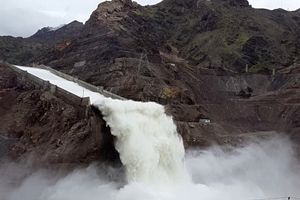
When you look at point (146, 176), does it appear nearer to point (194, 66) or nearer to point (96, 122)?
point (96, 122)

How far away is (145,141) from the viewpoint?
50.7 metres

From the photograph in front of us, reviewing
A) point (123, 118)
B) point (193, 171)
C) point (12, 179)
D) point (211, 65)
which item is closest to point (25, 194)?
point (12, 179)

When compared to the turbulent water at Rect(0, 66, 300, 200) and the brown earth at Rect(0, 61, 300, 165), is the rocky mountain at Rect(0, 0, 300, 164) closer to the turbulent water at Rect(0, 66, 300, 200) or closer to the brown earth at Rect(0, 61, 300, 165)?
the brown earth at Rect(0, 61, 300, 165)

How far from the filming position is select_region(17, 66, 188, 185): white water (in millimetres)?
Result: 48844

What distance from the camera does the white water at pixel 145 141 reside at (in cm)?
4884

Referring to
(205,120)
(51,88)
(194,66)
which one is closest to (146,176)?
(51,88)

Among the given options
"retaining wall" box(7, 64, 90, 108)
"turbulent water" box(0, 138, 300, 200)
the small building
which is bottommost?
"turbulent water" box(0, 138, 300, 200)

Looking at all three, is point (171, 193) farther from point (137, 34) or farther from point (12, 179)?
point (137, 34)

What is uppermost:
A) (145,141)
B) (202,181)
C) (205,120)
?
(145,141)

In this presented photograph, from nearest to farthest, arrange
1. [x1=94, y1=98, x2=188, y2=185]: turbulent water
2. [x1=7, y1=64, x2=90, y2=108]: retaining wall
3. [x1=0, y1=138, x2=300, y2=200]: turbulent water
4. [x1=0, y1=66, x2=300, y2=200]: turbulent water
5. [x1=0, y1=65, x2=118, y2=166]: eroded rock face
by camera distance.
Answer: [x1=0, y1=138, x2=300, y2=200]: turbulent water → [x1=0, y1=66, x2=300, y2=200]: turbulent water → [x1=94, y1=98, x2=188, y2=185]: turbulent water → [x1=0, y1=65, x2=118, y2=166]: eroded rock face → [x1=7, y1=64, x2=90, y2=108]: retaining wall

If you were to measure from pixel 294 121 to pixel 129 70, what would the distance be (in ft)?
80.5

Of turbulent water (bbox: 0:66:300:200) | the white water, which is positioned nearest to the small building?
turbulent water (bbox: 0:66:300:200)

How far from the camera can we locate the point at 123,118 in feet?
167

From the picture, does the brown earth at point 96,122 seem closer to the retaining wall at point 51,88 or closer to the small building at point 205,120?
the small building at point 205,120
